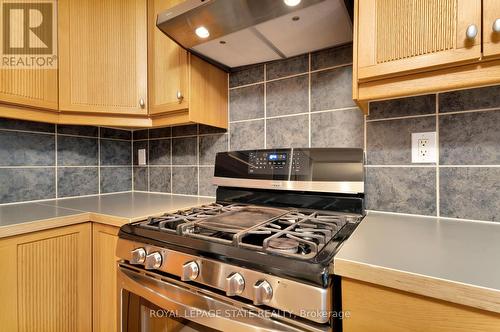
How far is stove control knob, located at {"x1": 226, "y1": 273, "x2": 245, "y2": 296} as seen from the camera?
58 centimetres

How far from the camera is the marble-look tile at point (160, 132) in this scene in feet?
5.52

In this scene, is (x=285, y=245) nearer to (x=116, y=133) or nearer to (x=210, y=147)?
(x=210, y=147)

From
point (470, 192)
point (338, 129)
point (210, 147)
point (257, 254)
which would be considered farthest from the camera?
point (210, 147)

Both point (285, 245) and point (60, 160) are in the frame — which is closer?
point (285, 245)

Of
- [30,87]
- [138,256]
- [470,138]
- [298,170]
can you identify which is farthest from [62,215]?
[470,138]

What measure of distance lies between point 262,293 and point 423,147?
2.74ft

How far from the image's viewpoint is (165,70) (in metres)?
1.31

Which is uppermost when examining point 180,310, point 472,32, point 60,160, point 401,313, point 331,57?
point 331,57

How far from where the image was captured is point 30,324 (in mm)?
931

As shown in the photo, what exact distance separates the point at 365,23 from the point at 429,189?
2.11 ft

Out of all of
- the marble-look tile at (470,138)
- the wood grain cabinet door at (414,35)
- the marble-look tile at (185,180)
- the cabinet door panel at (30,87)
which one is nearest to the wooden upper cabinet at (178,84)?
the marble-look tile at (185,180)

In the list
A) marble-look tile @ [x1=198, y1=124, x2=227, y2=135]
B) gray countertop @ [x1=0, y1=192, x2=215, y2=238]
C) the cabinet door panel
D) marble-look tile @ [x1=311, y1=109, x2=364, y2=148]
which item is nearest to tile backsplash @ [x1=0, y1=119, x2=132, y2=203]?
gray countertop @ [x1=0, y1=192, x2=215, y2=238]

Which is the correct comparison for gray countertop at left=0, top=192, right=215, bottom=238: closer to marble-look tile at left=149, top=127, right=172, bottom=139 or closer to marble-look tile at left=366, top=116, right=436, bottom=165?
marble-look tile at left=149, top=127, right=172, bottom=139

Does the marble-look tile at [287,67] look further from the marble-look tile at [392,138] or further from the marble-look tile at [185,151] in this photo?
the marble-look tile at [185,151]
